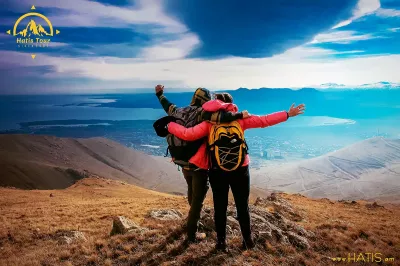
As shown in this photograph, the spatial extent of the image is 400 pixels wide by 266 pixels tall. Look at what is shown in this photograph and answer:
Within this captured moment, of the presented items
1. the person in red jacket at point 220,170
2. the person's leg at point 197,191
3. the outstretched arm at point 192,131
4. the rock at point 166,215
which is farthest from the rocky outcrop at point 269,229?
the outstretched arm at point 192,131

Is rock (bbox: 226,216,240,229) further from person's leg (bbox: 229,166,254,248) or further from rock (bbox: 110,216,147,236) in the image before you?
rock (bbox: 110,216,147,236)

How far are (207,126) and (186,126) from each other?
1.72ft

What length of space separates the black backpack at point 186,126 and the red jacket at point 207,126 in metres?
0.22

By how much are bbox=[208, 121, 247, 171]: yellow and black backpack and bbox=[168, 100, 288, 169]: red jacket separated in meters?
0.17

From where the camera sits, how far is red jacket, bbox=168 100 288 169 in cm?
585

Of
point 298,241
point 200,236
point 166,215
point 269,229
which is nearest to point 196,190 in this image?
point 200,236

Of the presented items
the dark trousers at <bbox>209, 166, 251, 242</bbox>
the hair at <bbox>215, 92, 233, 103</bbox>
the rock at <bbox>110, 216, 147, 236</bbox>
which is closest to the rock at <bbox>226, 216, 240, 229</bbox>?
the dark trousers at <bbox>209, 166, 251, 242</bbox>

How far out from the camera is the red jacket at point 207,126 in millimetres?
5852

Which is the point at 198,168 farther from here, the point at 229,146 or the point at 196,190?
the point at 229,146

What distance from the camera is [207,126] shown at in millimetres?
6176

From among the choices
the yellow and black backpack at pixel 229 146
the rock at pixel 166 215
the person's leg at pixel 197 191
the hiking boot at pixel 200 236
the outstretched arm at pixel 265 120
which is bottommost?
the rock at pixel 166 215

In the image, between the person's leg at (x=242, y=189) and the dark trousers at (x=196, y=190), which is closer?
the person's leg at (x=242, y=189)

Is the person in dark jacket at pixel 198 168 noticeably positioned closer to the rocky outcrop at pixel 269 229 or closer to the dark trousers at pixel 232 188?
the dark trousers at pixel 232 188

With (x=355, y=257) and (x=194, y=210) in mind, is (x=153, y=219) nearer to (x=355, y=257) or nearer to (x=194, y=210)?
(x=194, y=210)
